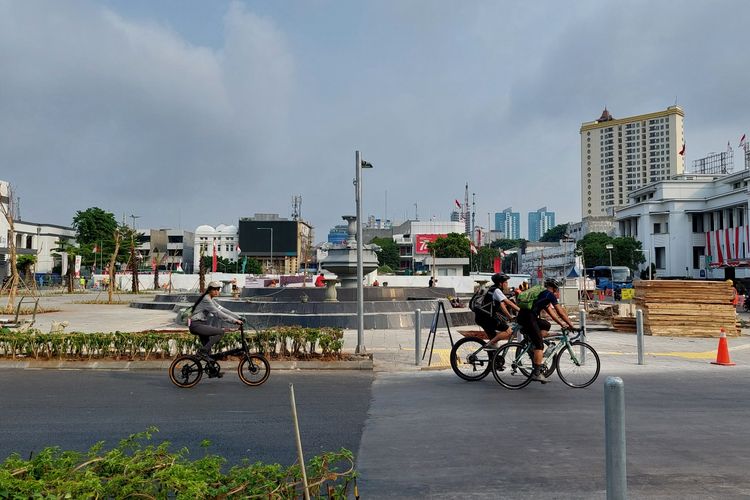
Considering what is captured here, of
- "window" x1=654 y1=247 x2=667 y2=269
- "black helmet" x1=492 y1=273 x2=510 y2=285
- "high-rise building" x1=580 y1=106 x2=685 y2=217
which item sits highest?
"high-rise building" x1=580 y1=106 x2=685 y2=217

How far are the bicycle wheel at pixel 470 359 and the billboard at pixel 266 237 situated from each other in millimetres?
110332

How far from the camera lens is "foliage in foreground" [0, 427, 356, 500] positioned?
322 centimetres

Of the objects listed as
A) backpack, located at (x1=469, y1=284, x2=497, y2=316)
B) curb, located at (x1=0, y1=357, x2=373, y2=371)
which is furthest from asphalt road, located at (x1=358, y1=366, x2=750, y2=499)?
curb, located at (x1=0, y1=357, x2=373, y2=371)

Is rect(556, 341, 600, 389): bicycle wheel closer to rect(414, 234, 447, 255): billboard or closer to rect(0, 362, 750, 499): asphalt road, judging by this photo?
rect(0, 362, 750, 499): asphalt road

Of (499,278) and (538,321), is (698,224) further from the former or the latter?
(538,321)

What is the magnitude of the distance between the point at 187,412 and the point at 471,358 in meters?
4.77

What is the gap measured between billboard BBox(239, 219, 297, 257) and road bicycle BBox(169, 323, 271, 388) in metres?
110

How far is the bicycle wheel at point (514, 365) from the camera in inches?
391

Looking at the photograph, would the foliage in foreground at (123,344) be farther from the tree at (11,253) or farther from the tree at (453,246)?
the tree at (453,246)

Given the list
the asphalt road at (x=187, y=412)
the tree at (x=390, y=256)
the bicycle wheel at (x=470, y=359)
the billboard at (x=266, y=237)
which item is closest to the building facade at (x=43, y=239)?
the billboard at (x=266, y=237)

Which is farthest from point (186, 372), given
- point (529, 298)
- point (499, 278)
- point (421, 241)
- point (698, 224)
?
point (421, 241)

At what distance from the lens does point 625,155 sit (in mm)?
161250

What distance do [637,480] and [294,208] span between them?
134 metres

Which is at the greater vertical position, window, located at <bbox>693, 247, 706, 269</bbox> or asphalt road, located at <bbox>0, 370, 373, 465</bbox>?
window, located at <bbox>693, 247, 706, 269</bbox>
